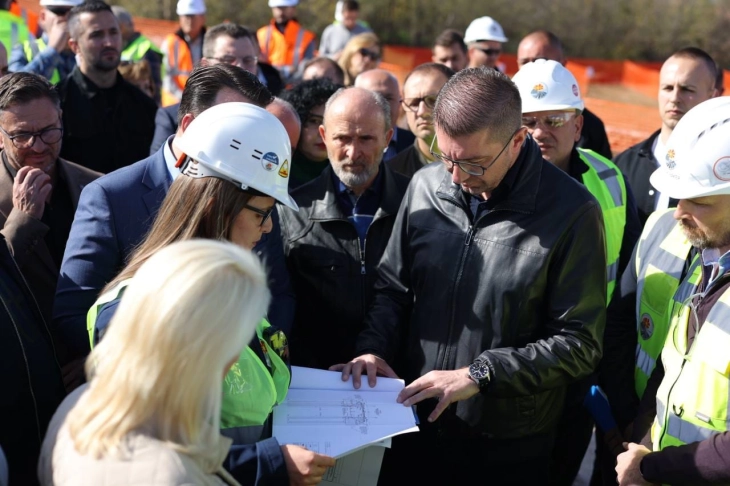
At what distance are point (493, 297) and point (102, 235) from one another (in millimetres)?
1619

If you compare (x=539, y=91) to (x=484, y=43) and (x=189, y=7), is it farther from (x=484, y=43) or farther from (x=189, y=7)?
(x=189, y=7)

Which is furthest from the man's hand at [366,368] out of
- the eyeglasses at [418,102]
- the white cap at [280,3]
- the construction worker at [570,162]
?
the white cap at [280,3]

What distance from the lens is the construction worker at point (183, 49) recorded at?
33.7ft

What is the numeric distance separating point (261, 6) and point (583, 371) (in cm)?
2132

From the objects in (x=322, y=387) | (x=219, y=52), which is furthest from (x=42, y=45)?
(x=322, y=387)

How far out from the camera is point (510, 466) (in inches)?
140

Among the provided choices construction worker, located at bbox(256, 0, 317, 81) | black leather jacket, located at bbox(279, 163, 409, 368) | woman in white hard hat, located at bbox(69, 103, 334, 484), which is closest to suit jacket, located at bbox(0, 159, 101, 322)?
black leather jacket, located at bbox(279, 163, 409, 368)

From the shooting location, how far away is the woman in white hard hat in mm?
2543

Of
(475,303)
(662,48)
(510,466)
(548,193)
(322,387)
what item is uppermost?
(548,193)

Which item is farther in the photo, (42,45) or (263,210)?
(42,45)

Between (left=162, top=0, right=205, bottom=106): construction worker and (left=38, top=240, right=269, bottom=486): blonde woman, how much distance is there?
28.4 ft

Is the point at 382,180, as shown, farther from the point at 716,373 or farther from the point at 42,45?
the point at 42,45

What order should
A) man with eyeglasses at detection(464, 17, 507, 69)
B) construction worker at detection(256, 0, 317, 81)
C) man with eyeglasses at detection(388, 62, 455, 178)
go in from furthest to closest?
construction worker at detection(256, 0, 317, 81), man with eyeglasses at detection(464, 17, 507, 69), man with eyeglasses at detection(388, 62, 455, 178)

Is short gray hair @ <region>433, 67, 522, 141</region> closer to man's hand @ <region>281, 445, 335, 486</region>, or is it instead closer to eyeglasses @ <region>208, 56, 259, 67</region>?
man's hand @ <region>281, 445, 335, 486</region>
